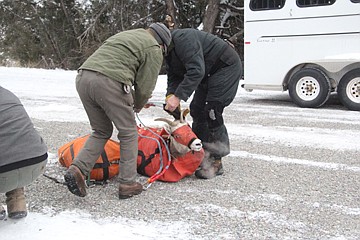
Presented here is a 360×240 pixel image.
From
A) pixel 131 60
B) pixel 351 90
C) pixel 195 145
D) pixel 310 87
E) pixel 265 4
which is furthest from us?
pixel 265 4

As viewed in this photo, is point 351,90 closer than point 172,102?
No

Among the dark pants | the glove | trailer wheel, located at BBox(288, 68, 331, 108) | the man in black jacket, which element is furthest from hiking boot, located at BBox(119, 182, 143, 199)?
trailer wheel, located at BBox(288, 68, 331, 108)

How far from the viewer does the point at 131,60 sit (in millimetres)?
3158

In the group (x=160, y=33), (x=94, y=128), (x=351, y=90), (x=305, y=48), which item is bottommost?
(x=351, y=90)

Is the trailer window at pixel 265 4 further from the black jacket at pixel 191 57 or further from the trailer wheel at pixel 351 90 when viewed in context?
the black jacket at pixel 191 57

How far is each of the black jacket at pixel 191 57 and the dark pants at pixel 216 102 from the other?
0.32 ft

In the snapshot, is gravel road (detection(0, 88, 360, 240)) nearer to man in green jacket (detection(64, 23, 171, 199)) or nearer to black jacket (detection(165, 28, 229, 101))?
man in green jacket (detection(64, 23, 171, 199))

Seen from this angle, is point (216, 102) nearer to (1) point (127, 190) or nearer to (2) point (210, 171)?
(2) point (210, 171)

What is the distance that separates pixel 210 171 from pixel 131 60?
4.45 feet

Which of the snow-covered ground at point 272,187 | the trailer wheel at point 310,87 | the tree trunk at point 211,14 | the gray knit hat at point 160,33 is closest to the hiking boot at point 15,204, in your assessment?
the snow-covered ground at point 272,187

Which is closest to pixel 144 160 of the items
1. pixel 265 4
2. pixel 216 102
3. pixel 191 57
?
pixel 216 102

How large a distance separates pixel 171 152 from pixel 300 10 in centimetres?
582

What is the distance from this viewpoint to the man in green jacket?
3.10 meters

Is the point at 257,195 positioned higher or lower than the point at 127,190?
lower
